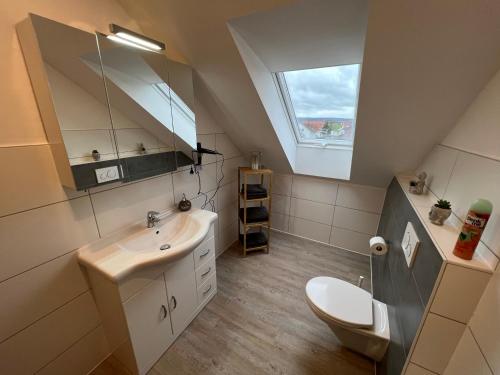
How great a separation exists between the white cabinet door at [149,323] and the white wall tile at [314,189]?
5.85ft

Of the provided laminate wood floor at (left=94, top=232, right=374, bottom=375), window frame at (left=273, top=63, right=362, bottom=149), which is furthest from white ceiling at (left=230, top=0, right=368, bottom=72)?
laminate wood floor at (left=94, top=232, right=374, bottom=375)

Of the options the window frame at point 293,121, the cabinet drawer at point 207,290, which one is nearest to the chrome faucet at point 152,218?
the cabinet drawer at point 207,290

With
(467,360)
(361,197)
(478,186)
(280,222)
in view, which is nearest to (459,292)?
(467,360)

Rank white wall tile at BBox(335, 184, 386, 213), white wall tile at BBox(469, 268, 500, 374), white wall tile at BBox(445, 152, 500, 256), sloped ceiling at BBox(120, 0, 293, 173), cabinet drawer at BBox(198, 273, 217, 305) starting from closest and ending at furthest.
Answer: white wall tile at BBox(469, 268, 500, 374)
white wall tile at BBox(445, 152, 500, 256)
sloped ceiling at BBox(120, 0, 293, 173)
cabinet drawer at BBox(198, 273, 217, 305)
white wall tile at BBox(335, 184, 386, 213)

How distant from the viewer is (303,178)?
2.49 meters

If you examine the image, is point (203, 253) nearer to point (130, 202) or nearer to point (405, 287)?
point (130, 202)

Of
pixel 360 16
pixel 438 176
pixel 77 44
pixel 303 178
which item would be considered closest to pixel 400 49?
pixel 360 16

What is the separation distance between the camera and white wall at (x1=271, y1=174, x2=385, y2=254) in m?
2.25

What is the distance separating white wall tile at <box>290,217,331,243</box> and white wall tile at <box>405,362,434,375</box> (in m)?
1.71

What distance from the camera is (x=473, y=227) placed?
2.19 feet

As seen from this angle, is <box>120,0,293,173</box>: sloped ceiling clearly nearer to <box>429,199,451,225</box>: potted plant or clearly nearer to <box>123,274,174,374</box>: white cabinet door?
<box>429,199,451,225</box>: potted plant

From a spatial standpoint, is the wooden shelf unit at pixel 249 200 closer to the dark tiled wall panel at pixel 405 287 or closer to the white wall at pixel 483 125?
the dark tiled wall panel at pixel 405 287

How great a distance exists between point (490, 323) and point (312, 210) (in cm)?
194

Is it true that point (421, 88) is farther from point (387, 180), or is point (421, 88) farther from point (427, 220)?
point (387, 180)
